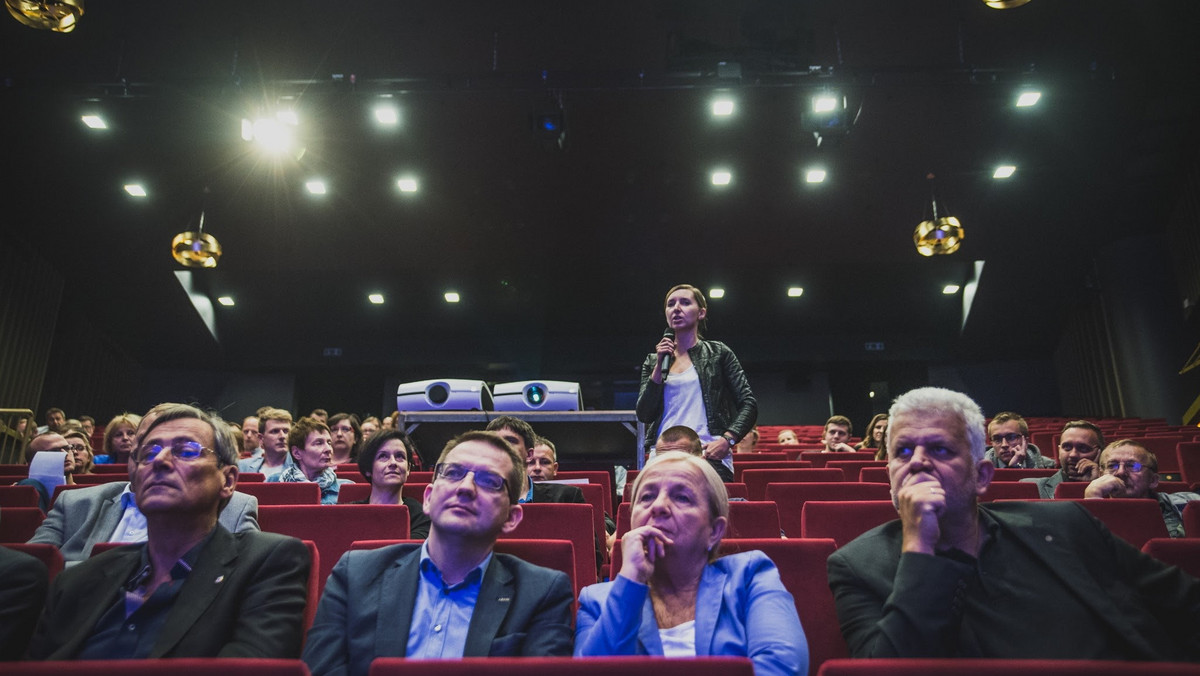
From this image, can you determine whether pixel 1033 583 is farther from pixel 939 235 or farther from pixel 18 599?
pixel 939 235

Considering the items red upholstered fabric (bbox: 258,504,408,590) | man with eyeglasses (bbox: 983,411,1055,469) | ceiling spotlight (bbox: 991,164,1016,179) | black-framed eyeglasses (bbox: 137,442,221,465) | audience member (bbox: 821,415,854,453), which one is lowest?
red upholstered fabric (bbox: 258,504,408,590)

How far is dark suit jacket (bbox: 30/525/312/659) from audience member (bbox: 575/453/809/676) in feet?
1.85

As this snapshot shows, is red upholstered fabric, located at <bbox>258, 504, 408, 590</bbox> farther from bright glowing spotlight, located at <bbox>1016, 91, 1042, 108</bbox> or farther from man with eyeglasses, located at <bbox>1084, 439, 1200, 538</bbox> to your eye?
bright glowing spotlight, located at <bbox>1016, 91, 1042, 108</bbox>

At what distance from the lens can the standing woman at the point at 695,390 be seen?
294 centimetres

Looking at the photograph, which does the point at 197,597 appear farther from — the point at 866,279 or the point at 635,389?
the point at 635,389

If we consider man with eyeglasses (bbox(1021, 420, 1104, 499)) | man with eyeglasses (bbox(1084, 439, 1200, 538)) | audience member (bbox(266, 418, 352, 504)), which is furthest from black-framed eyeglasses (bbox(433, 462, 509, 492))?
man with eyeglasses (bbox(1021, 420, 1104, 499))

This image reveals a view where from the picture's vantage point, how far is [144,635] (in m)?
1.34

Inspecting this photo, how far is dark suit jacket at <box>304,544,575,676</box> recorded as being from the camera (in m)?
1.32

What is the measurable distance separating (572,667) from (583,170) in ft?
26.3

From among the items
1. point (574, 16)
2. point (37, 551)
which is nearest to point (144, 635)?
point (37, 551)

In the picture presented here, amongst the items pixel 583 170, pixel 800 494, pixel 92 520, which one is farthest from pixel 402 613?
pixel 583 170

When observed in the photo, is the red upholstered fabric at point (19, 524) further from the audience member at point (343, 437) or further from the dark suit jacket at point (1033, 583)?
the dark suit jacket at point (1033, 583)

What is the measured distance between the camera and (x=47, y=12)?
363 cm

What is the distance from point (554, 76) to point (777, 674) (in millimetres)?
6672
